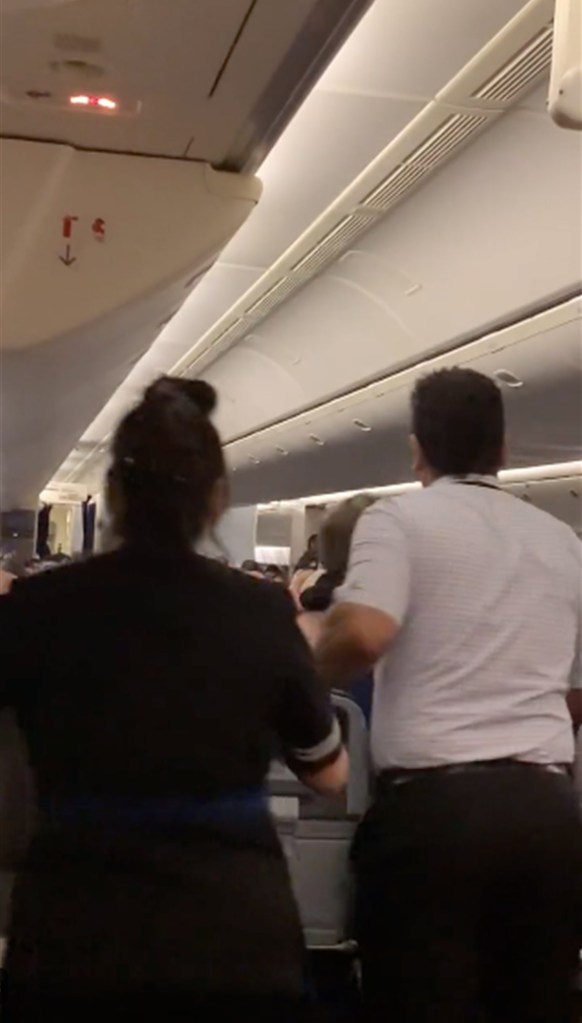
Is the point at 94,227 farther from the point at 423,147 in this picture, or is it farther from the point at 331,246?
the point at 331,246

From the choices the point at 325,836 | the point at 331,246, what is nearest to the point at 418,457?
the point at 325,836

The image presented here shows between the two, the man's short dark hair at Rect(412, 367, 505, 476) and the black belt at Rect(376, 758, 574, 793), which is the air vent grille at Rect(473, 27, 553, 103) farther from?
the black belt at Rect(376, 758, 574, 793)

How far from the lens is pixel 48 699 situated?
194 centimetres

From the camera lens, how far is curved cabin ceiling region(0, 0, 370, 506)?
2.69 metres

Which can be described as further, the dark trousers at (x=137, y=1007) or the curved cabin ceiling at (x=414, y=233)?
the curved cabin ceiling at (x=414, y=233)

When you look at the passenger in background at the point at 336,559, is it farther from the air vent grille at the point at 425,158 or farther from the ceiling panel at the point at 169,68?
the air vent grille at the point at 425,158

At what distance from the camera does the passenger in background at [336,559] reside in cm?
341

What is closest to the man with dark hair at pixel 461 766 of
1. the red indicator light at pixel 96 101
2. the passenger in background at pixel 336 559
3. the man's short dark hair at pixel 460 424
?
the man's short dark hair at pixel 460 424

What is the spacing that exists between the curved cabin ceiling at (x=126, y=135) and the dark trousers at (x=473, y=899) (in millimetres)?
1512

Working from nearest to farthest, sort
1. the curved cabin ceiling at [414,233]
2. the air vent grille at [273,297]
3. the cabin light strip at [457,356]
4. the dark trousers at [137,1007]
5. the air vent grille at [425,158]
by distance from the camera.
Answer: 1. the dark trousers at [137,1007]
2. the curved cabin ceiling at [414,233]
3. the air vent grille at [425,158]
4. the cabin light strip at [457,356]
5. the air vent grille at [273,297]

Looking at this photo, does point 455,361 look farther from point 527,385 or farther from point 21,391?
point 21,391

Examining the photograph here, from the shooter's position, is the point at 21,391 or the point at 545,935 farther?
the point at 21,391

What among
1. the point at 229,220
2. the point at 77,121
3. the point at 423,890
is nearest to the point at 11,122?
the point at 77,121

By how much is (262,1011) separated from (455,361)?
5002mm
